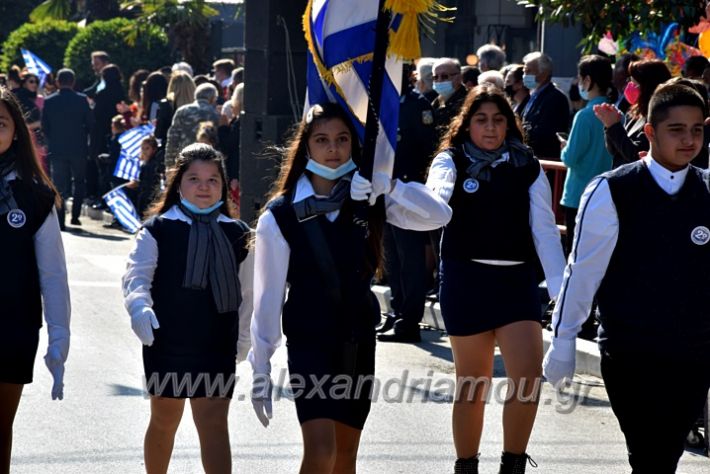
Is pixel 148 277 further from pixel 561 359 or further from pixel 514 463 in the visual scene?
pixel 514 463

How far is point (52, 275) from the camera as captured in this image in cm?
545

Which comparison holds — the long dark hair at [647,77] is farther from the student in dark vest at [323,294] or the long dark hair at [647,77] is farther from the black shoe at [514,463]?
the student in dark vest at [323,294]

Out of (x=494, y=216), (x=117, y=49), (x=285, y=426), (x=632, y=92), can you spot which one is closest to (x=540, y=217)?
(x=494, y=216)

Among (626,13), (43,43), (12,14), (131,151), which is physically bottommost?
(131,151)

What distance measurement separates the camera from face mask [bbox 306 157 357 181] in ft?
17.9

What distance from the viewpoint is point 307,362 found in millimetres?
5336

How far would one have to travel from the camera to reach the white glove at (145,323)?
221 inches

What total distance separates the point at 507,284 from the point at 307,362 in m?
1.50

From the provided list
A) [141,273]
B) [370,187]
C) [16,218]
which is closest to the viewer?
[370,187]

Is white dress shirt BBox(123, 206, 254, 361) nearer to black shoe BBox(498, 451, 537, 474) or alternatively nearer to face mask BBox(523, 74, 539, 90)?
black shoe BBox(498, 451, 537, 474)

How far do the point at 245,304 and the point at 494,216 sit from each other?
130 cm

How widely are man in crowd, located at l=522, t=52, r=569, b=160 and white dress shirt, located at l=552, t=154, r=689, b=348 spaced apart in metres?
6.38

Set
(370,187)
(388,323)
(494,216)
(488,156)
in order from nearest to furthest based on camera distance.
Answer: (370,187)
(494,216)
(488,156)
(388,323)

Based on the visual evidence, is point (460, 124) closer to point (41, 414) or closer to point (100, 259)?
point (41, 414)
